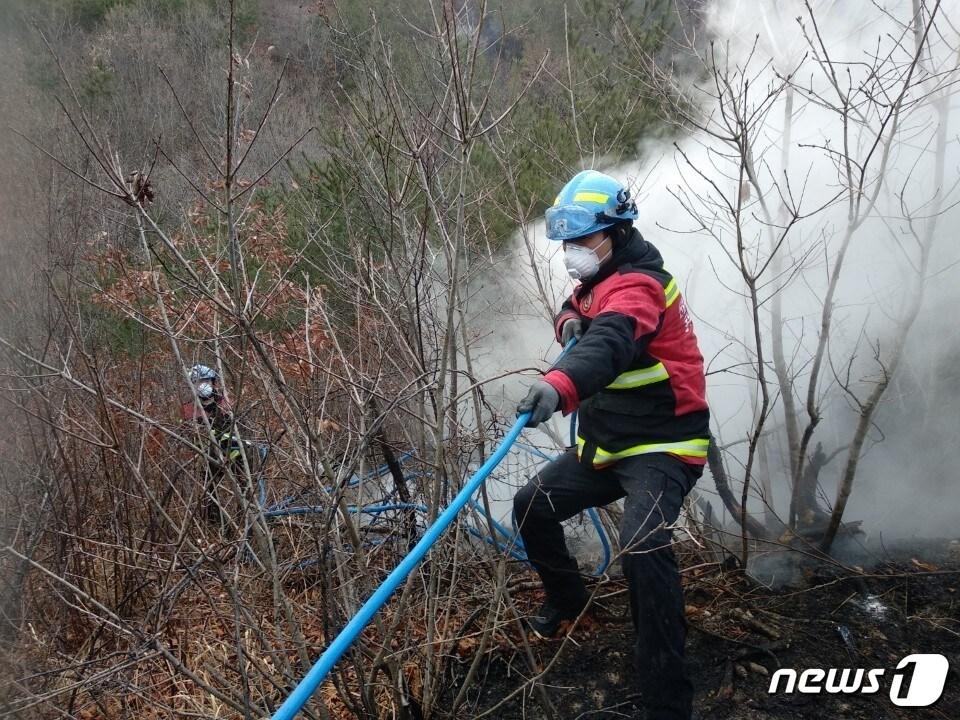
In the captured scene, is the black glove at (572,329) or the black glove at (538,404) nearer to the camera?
the black glove at (538,404)

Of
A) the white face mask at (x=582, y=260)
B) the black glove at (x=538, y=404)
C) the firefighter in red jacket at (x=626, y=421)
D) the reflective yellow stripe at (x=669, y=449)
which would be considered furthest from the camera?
the white face mask at (x=582, y=260)

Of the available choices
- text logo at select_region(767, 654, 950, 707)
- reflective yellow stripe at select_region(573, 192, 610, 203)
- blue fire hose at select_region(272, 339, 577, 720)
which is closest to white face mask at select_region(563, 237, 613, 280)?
reflective yellow stripe at select_region(573, 192, 610, 203)

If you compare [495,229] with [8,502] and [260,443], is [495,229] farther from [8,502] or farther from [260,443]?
[8,502]

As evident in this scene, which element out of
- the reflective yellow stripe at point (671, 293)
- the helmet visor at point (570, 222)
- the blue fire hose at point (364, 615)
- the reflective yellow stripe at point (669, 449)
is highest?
the helmet visor at point (570, 222)

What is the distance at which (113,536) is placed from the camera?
3.97m

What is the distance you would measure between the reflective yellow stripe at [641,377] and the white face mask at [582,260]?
475 mm

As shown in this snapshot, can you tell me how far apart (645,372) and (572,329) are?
0.40 metres

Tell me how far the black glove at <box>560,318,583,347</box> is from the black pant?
565mm

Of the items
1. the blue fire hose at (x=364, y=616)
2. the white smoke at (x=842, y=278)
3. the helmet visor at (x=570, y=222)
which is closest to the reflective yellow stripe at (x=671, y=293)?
the helmet visor at (x=570, y=222)

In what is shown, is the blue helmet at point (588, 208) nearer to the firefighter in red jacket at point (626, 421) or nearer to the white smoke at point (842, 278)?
the firefighter in red jacket at point (626, 421)

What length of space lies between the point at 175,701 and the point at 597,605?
6.63 ft

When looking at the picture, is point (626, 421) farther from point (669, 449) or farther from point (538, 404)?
point (538, 404)

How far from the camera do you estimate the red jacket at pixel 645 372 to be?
323 centimetres

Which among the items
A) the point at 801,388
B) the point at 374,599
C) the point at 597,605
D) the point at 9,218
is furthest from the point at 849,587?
the point at 9,218
